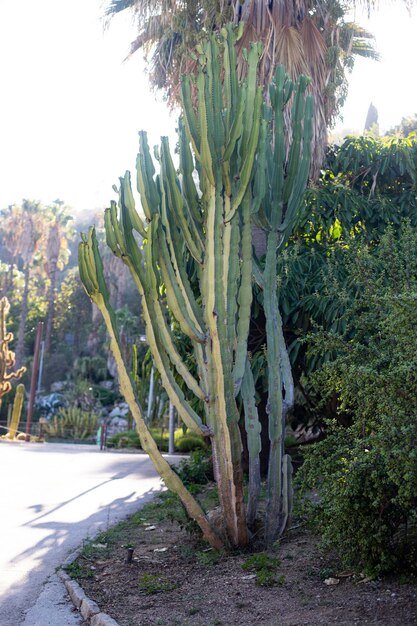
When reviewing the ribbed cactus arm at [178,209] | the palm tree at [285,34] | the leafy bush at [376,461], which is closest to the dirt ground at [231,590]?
the leafy bush at [376,461]

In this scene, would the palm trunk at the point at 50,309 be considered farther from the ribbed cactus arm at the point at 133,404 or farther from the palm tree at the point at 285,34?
the ribbed cactus arm at the point at 133,404

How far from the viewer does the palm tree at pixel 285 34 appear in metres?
12.8

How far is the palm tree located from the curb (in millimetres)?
8661

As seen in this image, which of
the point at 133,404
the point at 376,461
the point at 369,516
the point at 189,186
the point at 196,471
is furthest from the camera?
the point at 196,471

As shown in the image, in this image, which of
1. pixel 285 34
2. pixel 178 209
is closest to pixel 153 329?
pixel 178 209

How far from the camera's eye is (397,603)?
5.07 meters

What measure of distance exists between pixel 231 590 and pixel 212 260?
2.90 metres

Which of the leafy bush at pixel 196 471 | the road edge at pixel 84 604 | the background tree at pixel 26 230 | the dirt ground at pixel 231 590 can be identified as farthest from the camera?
the background tree at pixel 26 230

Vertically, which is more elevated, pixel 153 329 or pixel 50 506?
pixel 153 329

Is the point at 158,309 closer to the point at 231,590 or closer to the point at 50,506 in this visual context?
the point at 231,590

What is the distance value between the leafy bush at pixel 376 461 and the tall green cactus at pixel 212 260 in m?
0.84

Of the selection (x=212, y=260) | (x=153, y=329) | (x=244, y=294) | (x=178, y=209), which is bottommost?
(x=153, y=329)

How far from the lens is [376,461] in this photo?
5406 mm

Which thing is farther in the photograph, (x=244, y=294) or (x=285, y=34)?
(x=285, y=34)
